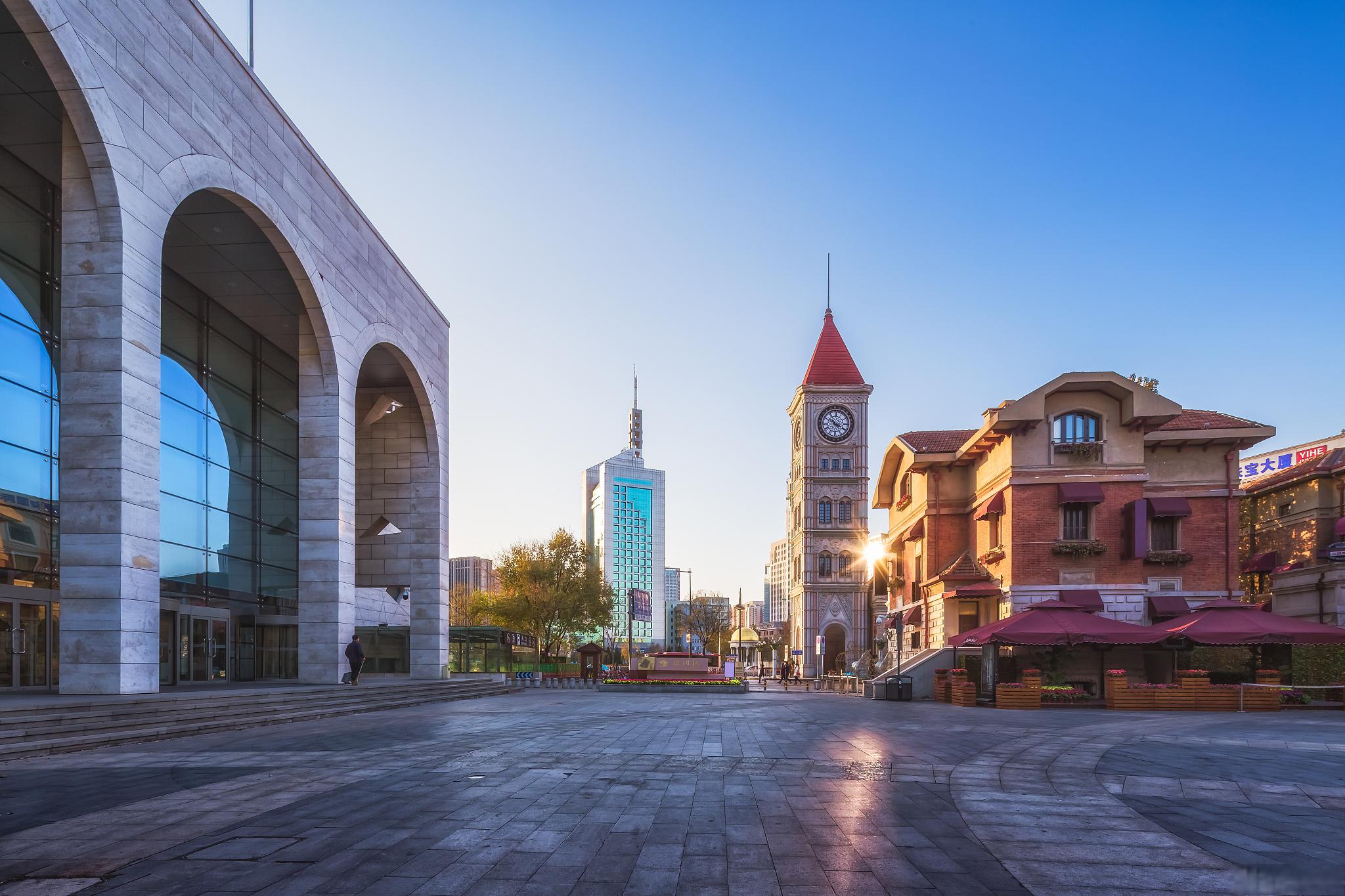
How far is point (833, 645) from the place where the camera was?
87125 millimetres

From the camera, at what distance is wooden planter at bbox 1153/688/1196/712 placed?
27.0 metres

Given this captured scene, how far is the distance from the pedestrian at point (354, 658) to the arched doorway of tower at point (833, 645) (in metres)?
63.4

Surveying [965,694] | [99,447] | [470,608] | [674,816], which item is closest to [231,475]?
[99,447]

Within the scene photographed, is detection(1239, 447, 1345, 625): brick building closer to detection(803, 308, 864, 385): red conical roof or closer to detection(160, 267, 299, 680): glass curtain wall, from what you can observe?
detection(160, 267, 299, 680): glass curtain wall

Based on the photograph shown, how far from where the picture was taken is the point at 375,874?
659 centimetres

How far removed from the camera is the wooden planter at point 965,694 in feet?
96.4

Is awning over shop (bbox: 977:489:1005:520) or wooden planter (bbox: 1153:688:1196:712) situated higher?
awning over shop (bbox: 977:489:1005:520)

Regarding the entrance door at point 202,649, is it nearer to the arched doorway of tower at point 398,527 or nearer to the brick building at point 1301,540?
the arched doorway of tower at point 398,527

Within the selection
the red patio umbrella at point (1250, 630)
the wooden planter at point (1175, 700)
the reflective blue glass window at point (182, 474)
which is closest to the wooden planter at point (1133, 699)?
the wooden planter at point (1175, 700)

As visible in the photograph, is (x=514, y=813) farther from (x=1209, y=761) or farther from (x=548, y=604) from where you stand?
(x=548, y=604)

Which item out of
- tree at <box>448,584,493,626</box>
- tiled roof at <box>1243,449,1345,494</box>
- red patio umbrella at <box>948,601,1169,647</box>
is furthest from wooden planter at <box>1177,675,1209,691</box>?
tree at <box>448,584,493,626</box>

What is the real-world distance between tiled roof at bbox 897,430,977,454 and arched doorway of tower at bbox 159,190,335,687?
26.1 metres

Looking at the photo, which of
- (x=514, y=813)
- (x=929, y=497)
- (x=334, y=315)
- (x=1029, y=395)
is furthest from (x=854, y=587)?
(x=514, y=813)

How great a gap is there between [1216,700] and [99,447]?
28911 millimetres
